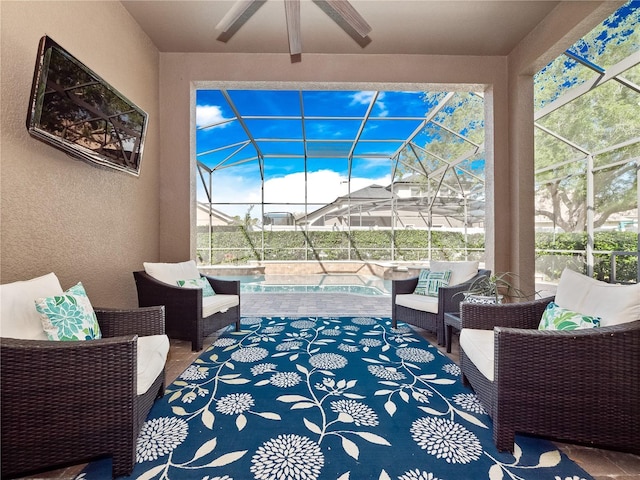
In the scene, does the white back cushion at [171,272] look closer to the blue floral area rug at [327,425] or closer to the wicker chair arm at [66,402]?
the blue floral area rug at [327,425]

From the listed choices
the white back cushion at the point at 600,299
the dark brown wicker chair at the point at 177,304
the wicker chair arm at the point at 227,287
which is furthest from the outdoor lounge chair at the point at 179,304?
the white back cushion at the point at 600,299

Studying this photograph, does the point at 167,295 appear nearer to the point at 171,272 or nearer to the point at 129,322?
the point at 171,272

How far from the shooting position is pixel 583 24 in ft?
9.18

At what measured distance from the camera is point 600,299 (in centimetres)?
177

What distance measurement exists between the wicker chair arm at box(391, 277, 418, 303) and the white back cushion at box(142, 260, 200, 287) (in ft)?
7.75

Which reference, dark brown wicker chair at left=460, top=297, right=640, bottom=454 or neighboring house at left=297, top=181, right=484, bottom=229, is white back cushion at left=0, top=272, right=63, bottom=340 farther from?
neighboring house at left=297, top=181, right=484, bottom=229

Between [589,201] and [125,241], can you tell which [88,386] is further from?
[589,201]

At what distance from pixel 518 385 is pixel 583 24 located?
3354mm

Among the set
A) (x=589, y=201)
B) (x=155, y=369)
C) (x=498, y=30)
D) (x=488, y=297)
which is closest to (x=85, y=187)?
(x=155, y=369)

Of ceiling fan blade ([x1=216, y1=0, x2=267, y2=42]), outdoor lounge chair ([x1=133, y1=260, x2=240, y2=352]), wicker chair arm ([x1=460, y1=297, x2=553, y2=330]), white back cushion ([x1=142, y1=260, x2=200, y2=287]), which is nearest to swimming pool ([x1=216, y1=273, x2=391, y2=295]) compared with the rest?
white back cushion ([x1=142, y1=260, x2=200, y2=287])

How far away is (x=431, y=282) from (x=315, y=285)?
4.42 meters

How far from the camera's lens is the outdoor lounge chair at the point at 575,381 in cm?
143

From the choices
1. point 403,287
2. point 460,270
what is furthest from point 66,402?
point 460,270

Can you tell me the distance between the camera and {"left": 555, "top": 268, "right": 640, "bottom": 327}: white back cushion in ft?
5.21
